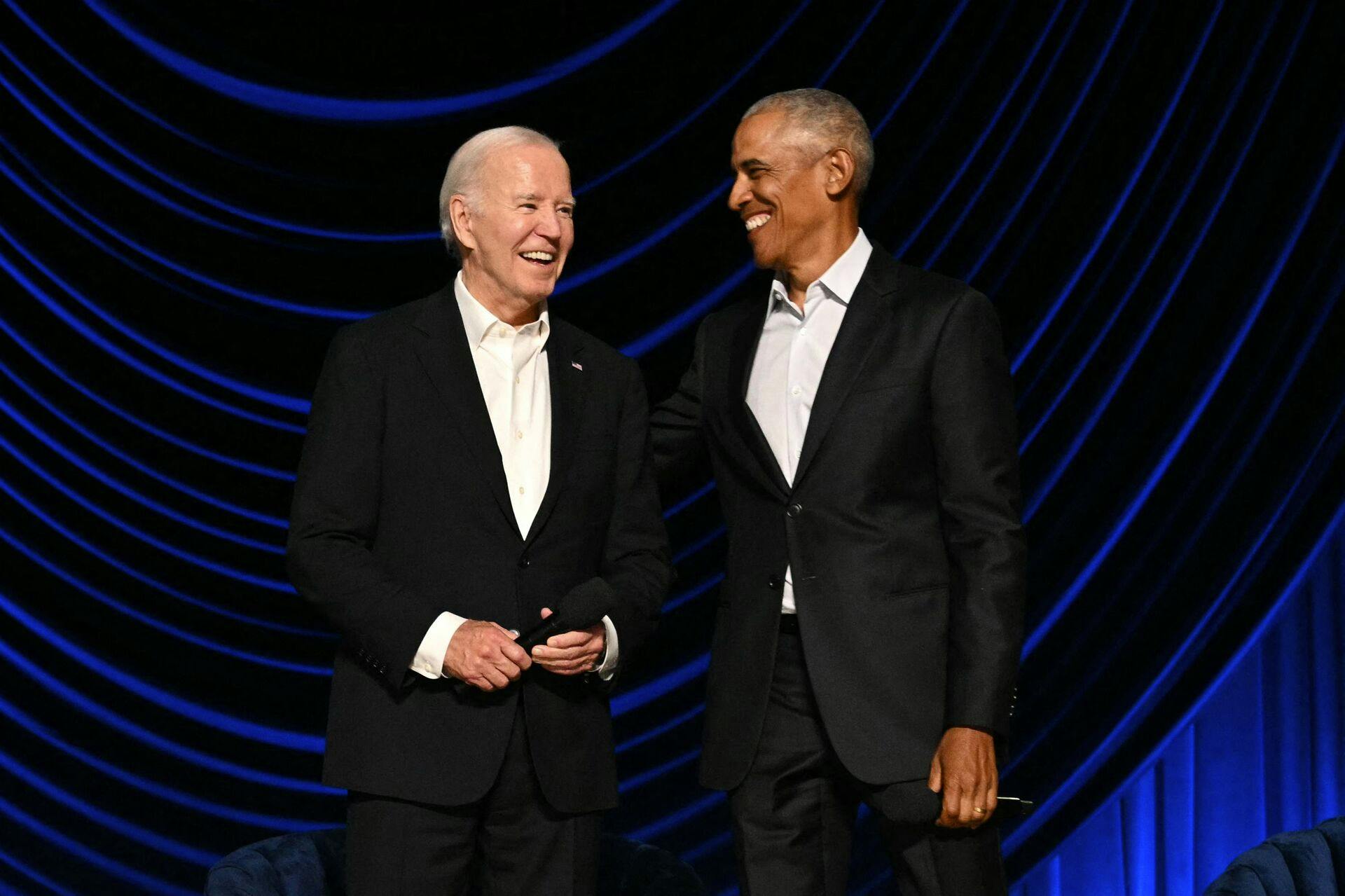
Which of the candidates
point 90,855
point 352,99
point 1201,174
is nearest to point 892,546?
point 1201,174

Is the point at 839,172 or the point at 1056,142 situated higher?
the point at 1056,142

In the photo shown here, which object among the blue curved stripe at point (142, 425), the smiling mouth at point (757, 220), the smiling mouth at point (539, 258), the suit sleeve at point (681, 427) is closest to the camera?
the smiling mouth at point (539, 258)

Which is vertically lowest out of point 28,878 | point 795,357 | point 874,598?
point 28,878

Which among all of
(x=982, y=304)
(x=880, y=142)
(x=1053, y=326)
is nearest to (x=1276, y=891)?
(x=982, y=304)

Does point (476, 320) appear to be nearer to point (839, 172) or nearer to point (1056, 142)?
point (839, 172)

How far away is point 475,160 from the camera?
239 centimetres

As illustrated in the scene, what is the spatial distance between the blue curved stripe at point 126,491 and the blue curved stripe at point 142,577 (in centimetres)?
12

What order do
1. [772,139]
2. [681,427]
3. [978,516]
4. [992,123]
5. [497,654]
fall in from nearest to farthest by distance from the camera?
[497,654]
[978,516]
[772,139]
[681,427]
[992,123]

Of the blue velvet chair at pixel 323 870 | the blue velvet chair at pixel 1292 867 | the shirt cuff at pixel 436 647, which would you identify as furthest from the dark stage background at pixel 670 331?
the shirt cuff at pixel 436 647

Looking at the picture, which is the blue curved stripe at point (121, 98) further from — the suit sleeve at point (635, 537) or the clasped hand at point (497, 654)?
the clasped hand at point (497, 654)

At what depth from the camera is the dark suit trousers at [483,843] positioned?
7.16 feet

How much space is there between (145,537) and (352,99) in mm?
1049

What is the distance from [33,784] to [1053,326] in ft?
7.78

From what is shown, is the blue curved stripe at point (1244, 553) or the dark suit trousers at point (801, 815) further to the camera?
the blue curved stripe at point (1244, 553)
